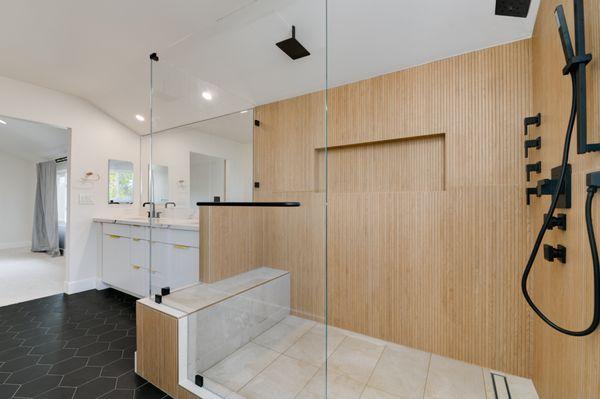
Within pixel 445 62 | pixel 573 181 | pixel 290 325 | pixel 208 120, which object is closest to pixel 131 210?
pixel 208 120

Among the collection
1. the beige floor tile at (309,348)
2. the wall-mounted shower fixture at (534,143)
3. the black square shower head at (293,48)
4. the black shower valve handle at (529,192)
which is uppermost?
the black square shower head at (293,48)

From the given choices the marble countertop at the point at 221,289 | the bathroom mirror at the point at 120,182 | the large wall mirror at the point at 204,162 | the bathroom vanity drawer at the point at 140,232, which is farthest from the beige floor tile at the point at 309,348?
the bathroom mirror at the point at 120,182

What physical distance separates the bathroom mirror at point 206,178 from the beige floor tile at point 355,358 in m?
1.43

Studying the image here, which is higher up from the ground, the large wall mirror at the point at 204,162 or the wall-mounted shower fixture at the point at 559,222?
the large wall mirror at the point at 204,162

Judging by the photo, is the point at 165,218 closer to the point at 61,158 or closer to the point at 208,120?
the point at 208,120

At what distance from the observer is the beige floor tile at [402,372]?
1532mm

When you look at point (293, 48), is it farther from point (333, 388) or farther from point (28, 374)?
point (28, 374)

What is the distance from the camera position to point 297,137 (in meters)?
2.06

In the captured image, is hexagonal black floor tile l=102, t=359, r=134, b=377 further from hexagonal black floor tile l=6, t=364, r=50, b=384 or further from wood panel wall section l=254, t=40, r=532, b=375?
wood panel wall section l=254, t=40, r=532, b=375

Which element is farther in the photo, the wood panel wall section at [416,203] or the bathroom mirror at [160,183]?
the bathroom mirror at [160,183]

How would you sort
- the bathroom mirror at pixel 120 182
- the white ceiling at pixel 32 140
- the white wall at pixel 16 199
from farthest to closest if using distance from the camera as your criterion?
the white wall at pixel 16 199
the white ceiling at pixel 32 140
the bathroom mirror at pixel 120 182

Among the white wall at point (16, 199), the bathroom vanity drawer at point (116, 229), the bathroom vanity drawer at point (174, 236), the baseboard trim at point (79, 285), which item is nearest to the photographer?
the bathroom vanity drawer at point (174, 236)

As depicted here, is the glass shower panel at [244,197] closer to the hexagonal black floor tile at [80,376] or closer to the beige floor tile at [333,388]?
the beige floor tile at [333,388]

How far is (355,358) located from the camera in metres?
1.83
